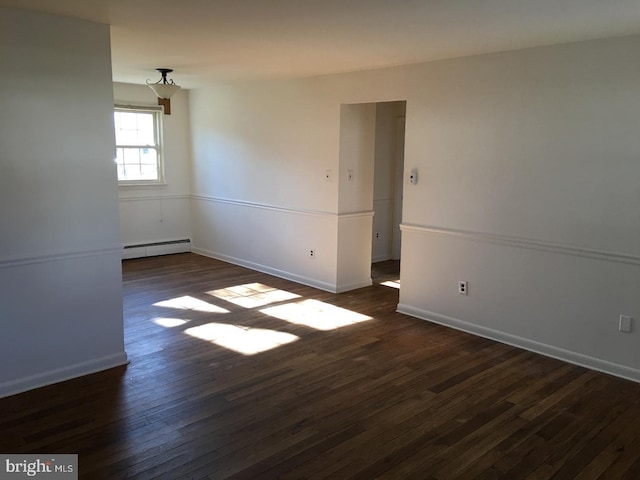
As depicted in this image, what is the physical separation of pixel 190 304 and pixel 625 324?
371cm

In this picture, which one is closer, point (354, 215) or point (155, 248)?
point (354, 215)

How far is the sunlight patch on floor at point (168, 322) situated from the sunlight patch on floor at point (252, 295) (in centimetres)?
66

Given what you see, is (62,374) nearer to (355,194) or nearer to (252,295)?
(252,295)

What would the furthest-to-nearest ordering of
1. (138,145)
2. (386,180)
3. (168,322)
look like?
(138,145) < (386,180) < (168,322)

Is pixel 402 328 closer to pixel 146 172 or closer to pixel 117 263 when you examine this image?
pixel 117 263

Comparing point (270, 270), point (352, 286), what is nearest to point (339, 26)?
point (352, 286)

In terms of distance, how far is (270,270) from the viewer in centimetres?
643

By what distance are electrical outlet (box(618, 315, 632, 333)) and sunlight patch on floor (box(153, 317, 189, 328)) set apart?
3432 millimetres

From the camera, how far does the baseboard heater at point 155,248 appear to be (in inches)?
281

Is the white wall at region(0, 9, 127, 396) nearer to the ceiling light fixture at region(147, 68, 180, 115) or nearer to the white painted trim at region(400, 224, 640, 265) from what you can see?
the ceiling light fixture at region(147, 68, 180, 115)

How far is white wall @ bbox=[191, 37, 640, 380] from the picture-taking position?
11.6ft

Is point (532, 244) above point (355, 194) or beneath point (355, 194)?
beneath

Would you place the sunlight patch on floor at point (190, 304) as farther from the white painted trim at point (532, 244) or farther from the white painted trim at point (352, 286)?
the white painted trim at point (532, 244)

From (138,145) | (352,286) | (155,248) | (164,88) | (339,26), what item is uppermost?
(339,26)
